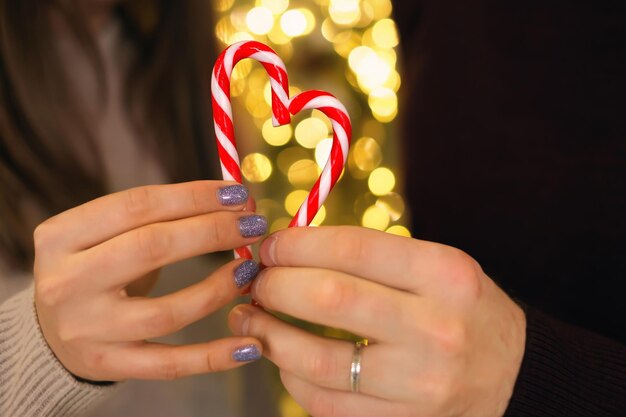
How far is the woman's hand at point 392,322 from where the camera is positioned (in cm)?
55

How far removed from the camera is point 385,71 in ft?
5.14

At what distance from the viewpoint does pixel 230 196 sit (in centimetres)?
63

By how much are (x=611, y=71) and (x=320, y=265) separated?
613 mm

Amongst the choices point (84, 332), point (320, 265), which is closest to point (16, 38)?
point (84, 332)

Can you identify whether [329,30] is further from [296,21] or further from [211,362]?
[211,362]

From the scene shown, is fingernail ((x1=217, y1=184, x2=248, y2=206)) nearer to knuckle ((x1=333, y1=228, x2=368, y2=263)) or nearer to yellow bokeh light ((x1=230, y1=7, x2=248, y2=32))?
knuckle ((x1=333, y1=228, x2=368, y2=263))

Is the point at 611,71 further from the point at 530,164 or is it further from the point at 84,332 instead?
the point at 84,332

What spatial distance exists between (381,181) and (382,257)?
1.09m

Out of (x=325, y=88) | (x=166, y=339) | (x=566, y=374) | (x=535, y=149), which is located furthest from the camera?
(x=325, y=88)

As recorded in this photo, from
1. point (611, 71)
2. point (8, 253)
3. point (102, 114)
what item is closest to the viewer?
point (611, 71)

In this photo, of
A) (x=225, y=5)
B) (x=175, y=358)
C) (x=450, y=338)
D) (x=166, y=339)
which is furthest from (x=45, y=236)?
(x=225, y=5)

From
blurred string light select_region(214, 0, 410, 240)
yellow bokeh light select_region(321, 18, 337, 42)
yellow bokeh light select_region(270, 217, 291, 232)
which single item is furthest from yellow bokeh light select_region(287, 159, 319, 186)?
yellow bokeh light select_region(321, 18, 337, 42)

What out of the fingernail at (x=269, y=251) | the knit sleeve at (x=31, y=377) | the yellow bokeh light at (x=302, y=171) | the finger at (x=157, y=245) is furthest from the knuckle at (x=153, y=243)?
the yellow bokeh light at (x=302, y=171)

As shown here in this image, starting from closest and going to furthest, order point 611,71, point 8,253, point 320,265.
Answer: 1. point 320,265
2. point 611,71
3. point 8,253
